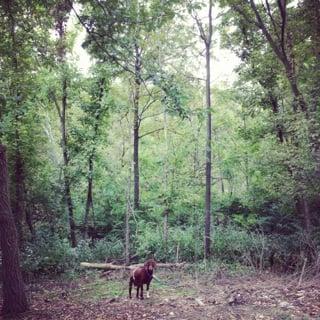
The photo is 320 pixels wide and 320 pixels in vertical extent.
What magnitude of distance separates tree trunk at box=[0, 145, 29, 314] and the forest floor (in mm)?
379

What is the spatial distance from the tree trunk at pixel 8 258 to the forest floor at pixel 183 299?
379mm

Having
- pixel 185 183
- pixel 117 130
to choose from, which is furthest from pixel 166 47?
pixel 185 183

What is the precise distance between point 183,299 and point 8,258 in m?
4.33

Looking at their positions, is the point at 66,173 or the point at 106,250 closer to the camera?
the point at 106,250

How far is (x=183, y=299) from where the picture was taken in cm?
959

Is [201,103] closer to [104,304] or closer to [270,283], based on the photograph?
[270,283]

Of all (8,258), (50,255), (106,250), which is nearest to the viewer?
(8,258)

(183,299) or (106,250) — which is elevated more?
(106,250)

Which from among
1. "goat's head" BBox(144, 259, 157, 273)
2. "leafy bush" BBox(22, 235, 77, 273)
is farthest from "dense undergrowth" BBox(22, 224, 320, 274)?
"goat's head" BBox(144, 259, 157, 273)

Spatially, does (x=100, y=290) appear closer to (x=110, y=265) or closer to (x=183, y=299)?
(x=183, y=299)

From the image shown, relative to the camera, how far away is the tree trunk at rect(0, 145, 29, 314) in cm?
802

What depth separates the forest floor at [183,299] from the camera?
25.8 ft

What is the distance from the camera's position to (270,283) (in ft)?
36.3

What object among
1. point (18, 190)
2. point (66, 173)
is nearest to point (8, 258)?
point (18, 190)
